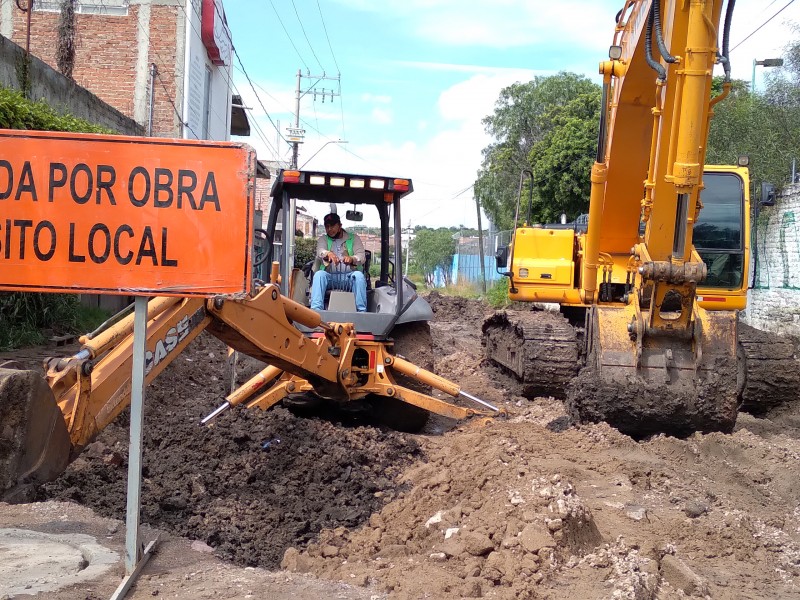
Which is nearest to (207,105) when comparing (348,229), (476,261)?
(476,261)

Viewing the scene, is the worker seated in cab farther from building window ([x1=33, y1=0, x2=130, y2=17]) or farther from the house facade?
building window ([x1=33, y1=0, x2=130, y2=17])

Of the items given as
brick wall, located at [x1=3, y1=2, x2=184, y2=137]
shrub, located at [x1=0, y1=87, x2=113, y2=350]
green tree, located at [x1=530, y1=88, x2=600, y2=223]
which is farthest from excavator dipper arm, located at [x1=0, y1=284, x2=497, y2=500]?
green tree, located at [x1=530, y1=88, x2=600, y2=223]

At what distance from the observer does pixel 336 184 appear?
24.3 feet

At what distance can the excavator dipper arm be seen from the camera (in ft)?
10.8

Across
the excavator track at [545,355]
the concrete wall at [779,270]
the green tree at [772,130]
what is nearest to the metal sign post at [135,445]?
the excavator track at [545,355]

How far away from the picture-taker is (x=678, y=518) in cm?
485

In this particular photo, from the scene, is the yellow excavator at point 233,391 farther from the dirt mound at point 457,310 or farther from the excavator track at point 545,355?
the dirt mound at point 457,310

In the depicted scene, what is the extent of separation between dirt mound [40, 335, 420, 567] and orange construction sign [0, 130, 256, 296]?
1721 millimetres

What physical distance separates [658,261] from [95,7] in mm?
20041

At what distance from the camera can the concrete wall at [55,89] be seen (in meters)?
11.2

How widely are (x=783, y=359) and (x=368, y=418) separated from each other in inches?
163

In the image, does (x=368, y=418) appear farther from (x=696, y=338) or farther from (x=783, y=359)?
(x=783, y=359)

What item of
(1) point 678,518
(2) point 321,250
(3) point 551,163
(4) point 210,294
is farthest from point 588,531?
(3) point 551,163

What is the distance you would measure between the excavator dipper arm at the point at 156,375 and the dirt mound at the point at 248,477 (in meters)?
0.40
